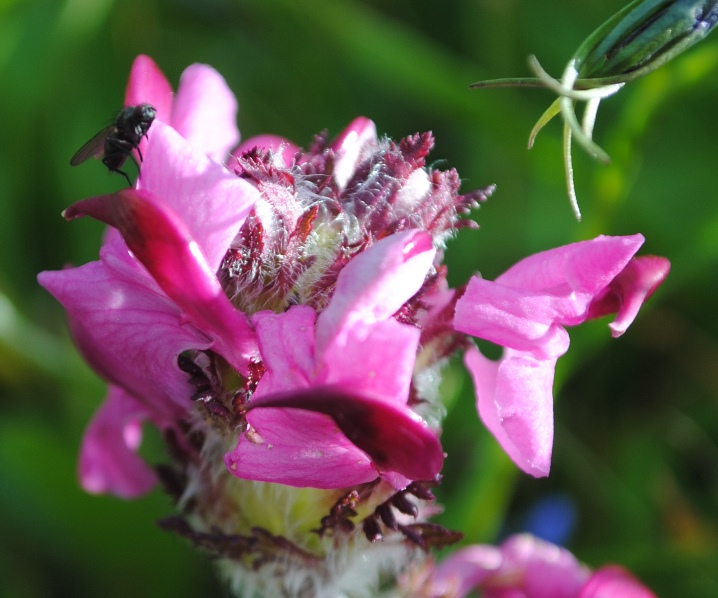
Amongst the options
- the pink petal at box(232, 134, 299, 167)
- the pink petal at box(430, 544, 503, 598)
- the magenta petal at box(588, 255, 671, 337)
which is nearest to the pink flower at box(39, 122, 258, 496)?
the pink petal at box(232, 134, 299, 167)

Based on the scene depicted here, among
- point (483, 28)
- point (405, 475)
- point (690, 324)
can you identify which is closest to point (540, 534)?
point (690, 324)

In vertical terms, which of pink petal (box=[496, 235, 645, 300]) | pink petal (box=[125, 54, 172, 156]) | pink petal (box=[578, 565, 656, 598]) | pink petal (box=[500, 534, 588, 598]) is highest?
pink petal (box=[496, 235, 645, 300])

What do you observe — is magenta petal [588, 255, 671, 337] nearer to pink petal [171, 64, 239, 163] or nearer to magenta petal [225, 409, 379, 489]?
magenta petal [225, 409, 379, 489]

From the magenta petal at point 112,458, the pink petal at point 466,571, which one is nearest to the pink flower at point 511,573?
the pink petal at point 466,571

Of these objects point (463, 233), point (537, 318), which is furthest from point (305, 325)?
point (463, 233)

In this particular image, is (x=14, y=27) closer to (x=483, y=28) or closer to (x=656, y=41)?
(x=483, y=28)

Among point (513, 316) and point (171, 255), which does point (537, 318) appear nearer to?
point (513, 316)
